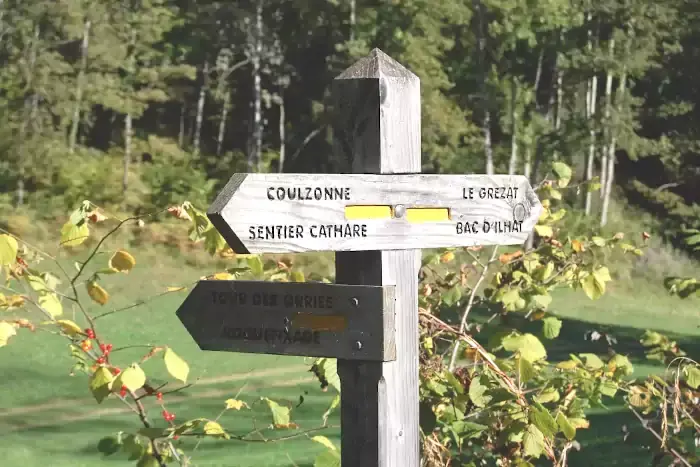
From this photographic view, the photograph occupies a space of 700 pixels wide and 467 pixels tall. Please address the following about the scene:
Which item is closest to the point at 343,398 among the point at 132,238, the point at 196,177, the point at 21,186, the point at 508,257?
the point at 508,257

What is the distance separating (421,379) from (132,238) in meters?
20.7

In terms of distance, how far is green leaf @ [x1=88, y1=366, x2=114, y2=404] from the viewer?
334 centimetres

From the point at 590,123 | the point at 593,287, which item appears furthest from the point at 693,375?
the point at 590,123

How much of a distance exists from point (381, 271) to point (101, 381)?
1.03 meters

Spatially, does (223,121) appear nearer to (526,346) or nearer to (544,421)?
(526,346)

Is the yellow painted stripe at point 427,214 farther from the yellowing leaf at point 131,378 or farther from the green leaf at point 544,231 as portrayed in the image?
the green leaf at point 544,231

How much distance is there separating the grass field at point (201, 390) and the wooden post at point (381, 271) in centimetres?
123

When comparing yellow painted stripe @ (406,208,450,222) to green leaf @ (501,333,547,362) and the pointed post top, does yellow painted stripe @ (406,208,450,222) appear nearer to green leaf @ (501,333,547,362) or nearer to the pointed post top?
the pointed post top

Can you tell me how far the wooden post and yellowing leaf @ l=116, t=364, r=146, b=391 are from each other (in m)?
0.70

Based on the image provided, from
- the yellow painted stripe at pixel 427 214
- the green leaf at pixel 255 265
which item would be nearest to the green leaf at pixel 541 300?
the green leaf at pixel 255 265

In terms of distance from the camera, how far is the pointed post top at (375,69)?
2959mm

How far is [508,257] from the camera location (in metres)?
4.82

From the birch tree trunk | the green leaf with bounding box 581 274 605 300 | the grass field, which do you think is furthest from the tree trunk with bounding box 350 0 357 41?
the green leaf with bounding box 581 274 605 300

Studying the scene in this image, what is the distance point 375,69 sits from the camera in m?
2.96
